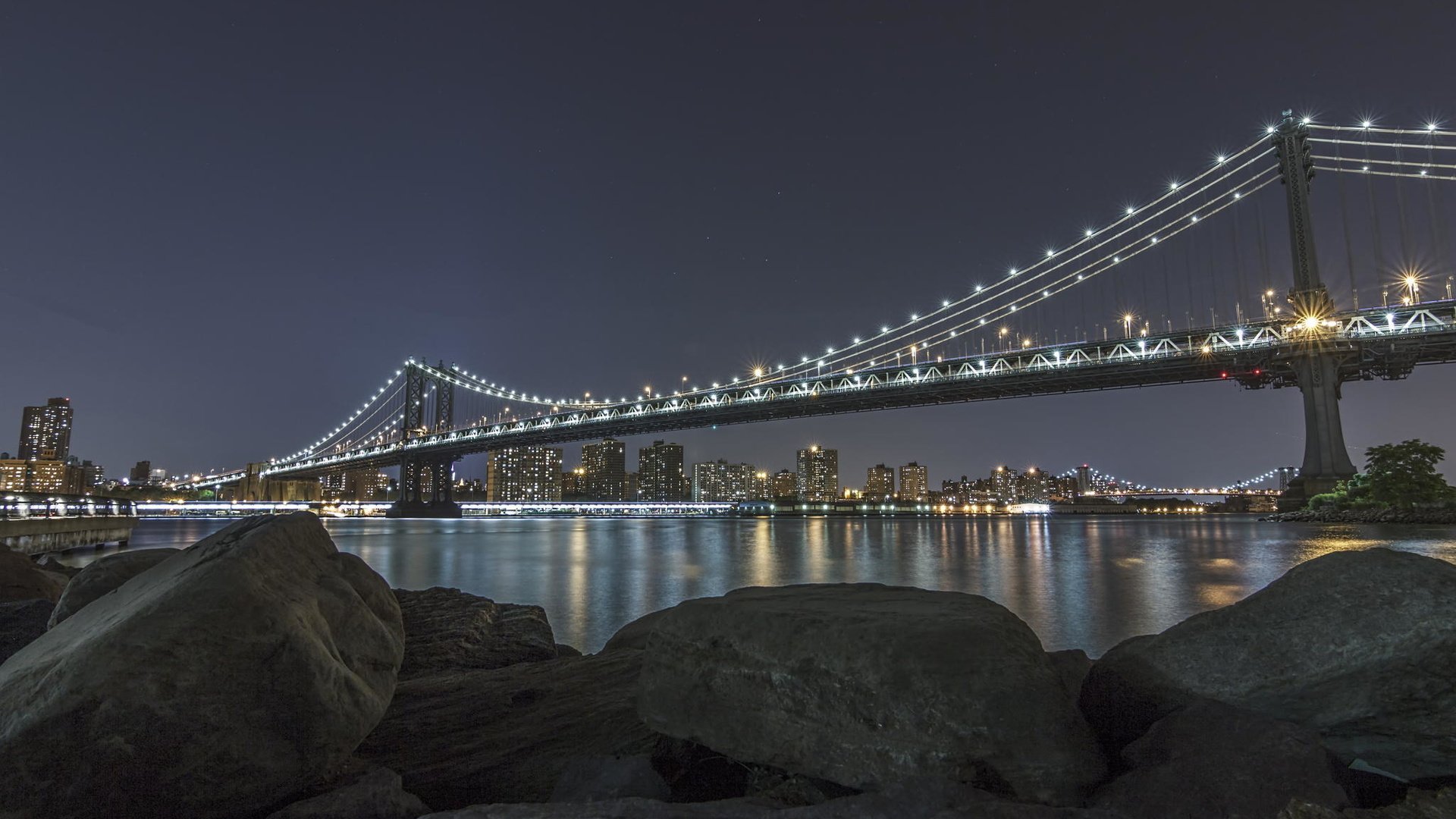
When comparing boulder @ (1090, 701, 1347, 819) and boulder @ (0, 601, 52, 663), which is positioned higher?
boulder @ (0, 601, 52, 663)

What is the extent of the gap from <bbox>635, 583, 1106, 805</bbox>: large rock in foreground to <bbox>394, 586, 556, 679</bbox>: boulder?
2806 mm

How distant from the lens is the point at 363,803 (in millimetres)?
2729

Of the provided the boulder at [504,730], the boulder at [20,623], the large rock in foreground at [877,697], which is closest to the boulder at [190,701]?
the boulder at [504,730]

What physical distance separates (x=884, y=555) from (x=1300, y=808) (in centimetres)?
2680

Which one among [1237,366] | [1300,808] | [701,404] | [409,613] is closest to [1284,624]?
[1300,808]

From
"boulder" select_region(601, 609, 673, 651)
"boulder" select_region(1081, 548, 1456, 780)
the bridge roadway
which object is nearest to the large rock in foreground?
"boulder" select_region(1081, 548, 1456, 780)

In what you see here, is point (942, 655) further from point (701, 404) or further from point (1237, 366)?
point (701, 404)

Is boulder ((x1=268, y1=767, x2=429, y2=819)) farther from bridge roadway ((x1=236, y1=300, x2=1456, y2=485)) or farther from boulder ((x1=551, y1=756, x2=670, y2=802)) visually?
bridge roadway ((x1=236, y1=300, x2=1456, y2=485))

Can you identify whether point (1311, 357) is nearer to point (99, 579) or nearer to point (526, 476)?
point (99, 579)

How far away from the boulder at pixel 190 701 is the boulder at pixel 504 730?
617 millimetres

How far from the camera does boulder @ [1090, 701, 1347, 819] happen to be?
8.36 feet

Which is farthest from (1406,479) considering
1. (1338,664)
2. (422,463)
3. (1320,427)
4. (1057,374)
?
(422,463)

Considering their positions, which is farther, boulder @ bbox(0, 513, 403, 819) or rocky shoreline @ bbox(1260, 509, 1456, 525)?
rocky shoreline @ bbox(1260, 509, 1456, 525)

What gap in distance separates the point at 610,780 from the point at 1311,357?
57932mm
